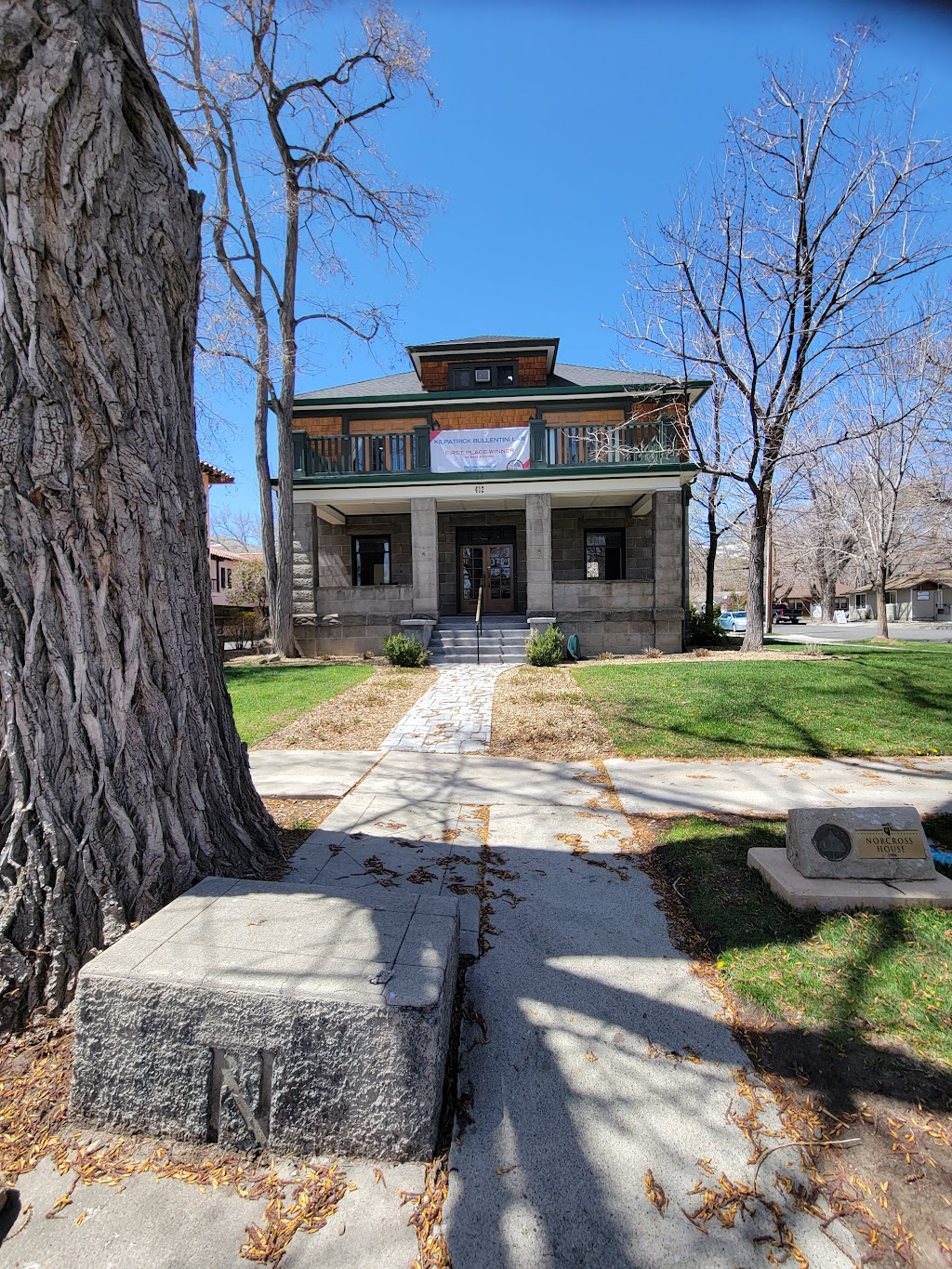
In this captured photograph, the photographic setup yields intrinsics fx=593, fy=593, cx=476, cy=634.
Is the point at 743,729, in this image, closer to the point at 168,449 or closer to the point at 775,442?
the point at 168,449

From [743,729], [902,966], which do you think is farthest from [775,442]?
[902,966]

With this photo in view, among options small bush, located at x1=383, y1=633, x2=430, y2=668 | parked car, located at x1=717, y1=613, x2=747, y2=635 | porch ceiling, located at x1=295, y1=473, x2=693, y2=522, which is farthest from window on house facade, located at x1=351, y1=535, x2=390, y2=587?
parked car, located at x1=717, y1=613, x2=747, y2=635

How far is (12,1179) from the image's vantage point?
64.1 inches

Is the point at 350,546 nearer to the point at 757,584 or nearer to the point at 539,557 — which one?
the point at 539,557

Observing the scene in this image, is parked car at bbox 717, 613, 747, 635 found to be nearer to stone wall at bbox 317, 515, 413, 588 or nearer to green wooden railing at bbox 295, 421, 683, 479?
green wooden railing at bbox 295, 421, 683, 479

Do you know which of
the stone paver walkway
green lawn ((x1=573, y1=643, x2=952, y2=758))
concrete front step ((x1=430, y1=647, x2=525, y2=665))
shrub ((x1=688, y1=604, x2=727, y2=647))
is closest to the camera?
green lawn ((x1=573, y1=643, x2=952, y2=758))

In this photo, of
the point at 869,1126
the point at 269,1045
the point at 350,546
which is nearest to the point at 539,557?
the point at 350,546

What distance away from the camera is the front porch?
46.8 ft

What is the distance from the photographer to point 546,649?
12.1 meters

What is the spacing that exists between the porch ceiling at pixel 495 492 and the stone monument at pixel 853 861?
39.9 feet

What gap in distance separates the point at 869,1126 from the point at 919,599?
68405 millimetres

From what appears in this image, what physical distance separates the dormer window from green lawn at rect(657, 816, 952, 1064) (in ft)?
56.5

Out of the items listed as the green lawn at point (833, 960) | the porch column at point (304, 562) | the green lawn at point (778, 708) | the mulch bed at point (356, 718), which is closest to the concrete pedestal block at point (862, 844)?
the green lawn at point (833, 960)

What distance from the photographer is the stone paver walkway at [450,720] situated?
6.54 m
